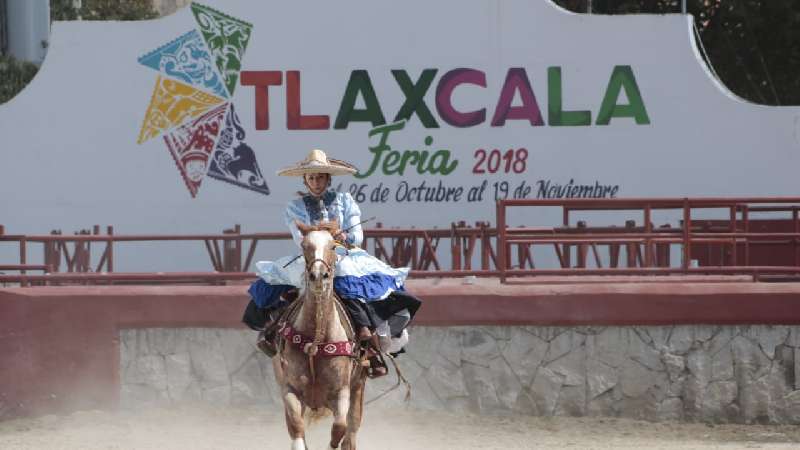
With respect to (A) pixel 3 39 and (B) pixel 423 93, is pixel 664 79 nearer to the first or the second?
(B) pixel 423 93

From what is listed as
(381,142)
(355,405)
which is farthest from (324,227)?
(381,142)

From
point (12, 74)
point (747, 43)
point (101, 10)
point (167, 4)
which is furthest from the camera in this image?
point (167, 4)

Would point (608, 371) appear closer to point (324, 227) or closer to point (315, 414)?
point (315, 414)

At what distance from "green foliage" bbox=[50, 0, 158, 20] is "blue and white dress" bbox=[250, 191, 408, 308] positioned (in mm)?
29216

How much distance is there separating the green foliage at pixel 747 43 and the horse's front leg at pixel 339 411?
2346cm

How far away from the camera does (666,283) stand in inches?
649

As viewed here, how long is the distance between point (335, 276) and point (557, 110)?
10520mm

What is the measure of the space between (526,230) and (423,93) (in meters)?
5.93

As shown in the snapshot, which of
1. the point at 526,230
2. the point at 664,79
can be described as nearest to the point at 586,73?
the point at 664,79

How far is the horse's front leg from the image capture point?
11.8 m

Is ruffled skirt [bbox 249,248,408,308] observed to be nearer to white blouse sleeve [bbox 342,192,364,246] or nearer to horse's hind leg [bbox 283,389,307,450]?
white blouse sleeve [bbox 342,192,364,246]

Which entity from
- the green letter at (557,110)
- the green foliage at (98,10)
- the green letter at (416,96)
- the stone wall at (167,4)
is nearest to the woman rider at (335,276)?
the green letter at (416,96)

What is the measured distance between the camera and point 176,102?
2225 cm

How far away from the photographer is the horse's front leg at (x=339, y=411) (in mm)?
11797
